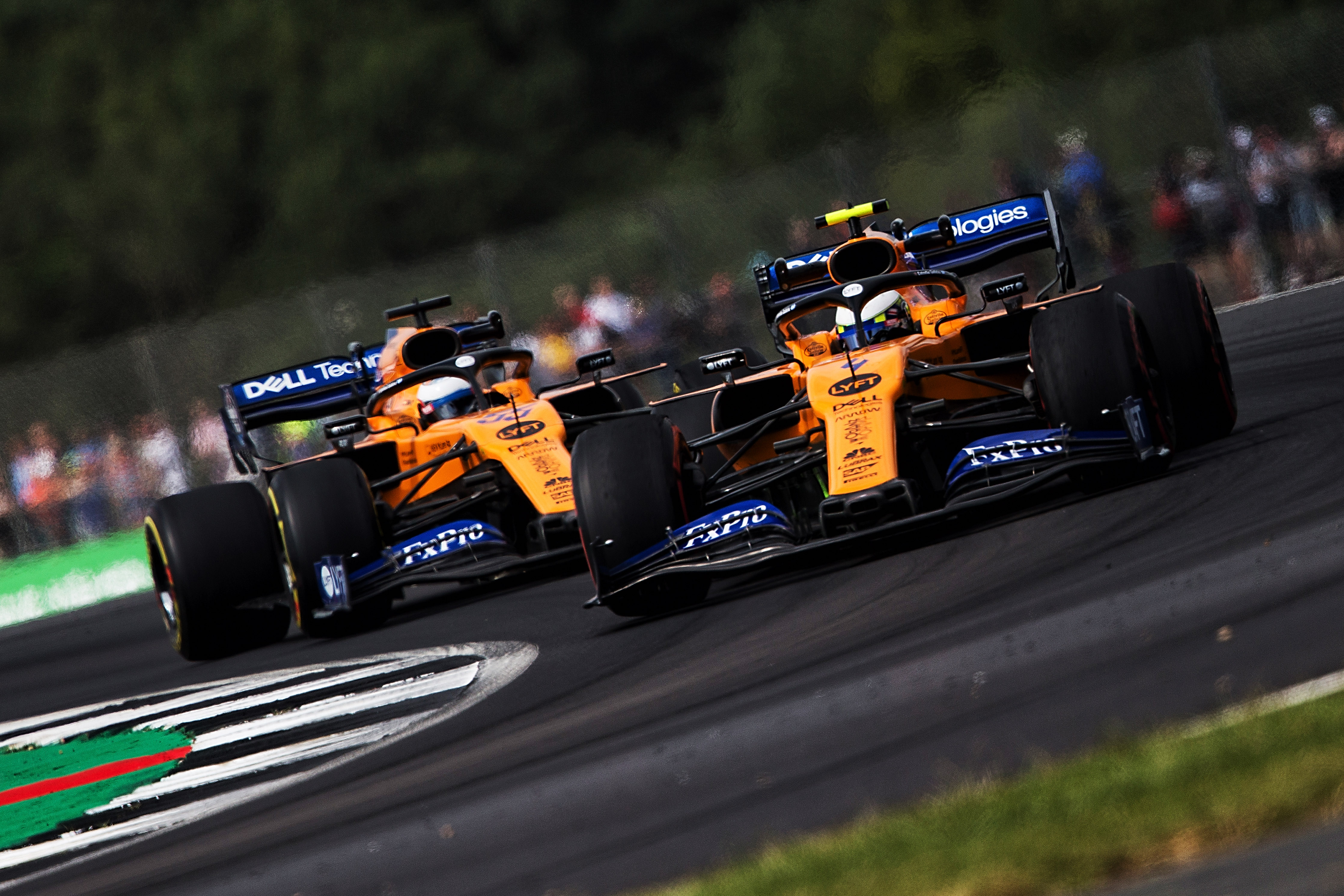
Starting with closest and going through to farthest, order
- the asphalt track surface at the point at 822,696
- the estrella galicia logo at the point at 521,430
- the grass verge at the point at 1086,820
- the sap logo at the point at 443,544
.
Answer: the grass verge at the point at 1086,820 → the asphalt track surface at the point at 822,696 → the sap logo at the point at 443,544 → the estrella galicia logo at the point at 521,430

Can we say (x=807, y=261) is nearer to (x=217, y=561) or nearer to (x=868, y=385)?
(x=868, y=385)

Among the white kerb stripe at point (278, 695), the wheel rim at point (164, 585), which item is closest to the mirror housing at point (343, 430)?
the wheel rim at point (164, 585)

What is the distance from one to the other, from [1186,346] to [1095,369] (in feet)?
3.45

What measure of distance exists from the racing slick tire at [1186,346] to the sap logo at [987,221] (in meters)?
1.04

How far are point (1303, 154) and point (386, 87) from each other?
33.8 m

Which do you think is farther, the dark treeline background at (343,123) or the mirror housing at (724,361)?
the dark treeline background at (343,123)

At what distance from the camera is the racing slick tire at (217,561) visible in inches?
379

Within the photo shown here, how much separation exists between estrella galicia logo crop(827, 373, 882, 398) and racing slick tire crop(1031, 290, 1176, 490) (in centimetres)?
70

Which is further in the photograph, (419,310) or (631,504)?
(419,310)

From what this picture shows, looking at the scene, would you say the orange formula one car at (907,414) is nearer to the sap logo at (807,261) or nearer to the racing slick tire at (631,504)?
the racing slick tire at (631,504)

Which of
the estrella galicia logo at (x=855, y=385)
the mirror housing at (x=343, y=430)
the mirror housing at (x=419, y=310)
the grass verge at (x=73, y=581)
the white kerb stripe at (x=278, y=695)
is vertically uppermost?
the mirror housing at (x=419, y=310)

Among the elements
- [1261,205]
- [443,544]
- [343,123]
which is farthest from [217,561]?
[343,123]

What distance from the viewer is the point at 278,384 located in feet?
37.8

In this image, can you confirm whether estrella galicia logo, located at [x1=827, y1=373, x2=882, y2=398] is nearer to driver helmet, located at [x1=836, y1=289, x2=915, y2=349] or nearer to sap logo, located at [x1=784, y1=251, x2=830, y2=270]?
driver helmet, located at [x1=836, y1=289, x2=915, y2=349]
